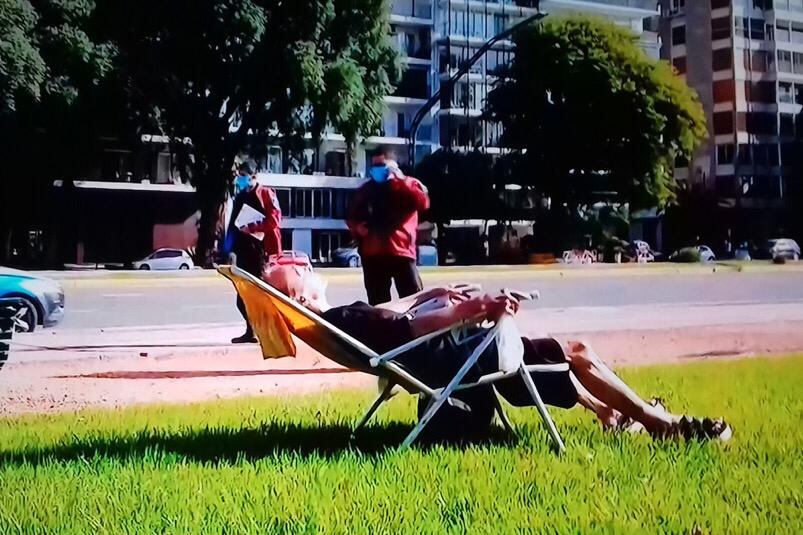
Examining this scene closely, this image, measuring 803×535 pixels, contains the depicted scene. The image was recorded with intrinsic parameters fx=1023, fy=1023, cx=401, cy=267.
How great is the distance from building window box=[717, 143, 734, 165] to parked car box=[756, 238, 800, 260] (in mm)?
355

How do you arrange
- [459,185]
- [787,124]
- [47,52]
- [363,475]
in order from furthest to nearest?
1. [787,124]
2. [459,185]
3. [47,52]
4. [363,475]

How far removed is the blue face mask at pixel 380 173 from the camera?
2658mm

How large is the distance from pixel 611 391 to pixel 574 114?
0.78 metres

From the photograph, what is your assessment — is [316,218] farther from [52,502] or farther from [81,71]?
[52,502]

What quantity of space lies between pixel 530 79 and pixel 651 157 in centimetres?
41

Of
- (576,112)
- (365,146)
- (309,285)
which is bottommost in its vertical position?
(309,285)

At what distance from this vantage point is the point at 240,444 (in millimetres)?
2541

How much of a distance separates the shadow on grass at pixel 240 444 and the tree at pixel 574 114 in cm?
75

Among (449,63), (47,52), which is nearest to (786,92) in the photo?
(449,63)

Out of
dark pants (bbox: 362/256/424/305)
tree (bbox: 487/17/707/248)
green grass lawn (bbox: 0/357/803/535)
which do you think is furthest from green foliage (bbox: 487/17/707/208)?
green grass lawn (bbox: 0/357/803/535)

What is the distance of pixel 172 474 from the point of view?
233cm

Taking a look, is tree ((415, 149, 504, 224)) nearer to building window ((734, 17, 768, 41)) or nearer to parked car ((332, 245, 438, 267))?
parked car ((332, 245, 438, 267))

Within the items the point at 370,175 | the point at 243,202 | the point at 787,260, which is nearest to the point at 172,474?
the point at 243,202

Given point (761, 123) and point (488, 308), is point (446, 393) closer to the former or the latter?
point (488, 308)
